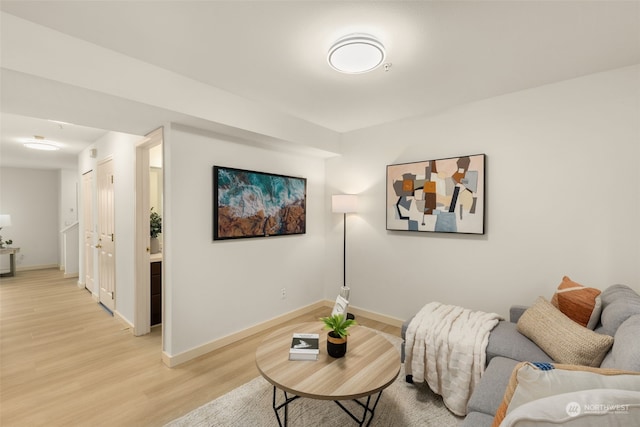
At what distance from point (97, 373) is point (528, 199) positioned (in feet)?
13.6

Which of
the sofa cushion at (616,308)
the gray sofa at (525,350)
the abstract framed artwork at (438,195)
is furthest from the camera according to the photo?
the abstract framed artwork at (438,195)

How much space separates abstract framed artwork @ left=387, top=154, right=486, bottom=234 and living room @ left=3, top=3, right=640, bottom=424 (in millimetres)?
102

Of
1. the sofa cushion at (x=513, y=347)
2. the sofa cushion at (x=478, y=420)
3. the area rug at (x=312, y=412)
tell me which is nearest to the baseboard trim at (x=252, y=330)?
the area rug at (x=312, y=412)

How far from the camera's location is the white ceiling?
1.60 metres

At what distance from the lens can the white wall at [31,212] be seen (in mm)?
6352

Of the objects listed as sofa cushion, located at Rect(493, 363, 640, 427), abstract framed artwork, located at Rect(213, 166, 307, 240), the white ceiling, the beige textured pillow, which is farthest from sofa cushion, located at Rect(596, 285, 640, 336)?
abstract framed artwork, located at Rect(213, 166, 307, 240)

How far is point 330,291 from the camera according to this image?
4254mm

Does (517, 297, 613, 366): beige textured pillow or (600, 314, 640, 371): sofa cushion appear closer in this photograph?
(600, 314, 640, 371): sofa cushion

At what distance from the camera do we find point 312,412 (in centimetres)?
198

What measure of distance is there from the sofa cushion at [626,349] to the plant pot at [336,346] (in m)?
1.31

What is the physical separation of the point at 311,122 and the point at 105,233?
10.9 feet

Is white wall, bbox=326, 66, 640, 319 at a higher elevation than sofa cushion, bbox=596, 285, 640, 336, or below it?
higher

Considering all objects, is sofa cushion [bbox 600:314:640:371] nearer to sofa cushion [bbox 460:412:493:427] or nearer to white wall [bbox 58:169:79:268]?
sofa cushion [bbox 460:412:493:427]

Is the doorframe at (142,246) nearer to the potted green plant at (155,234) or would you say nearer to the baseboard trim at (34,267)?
the potted green plant at (155,234)
